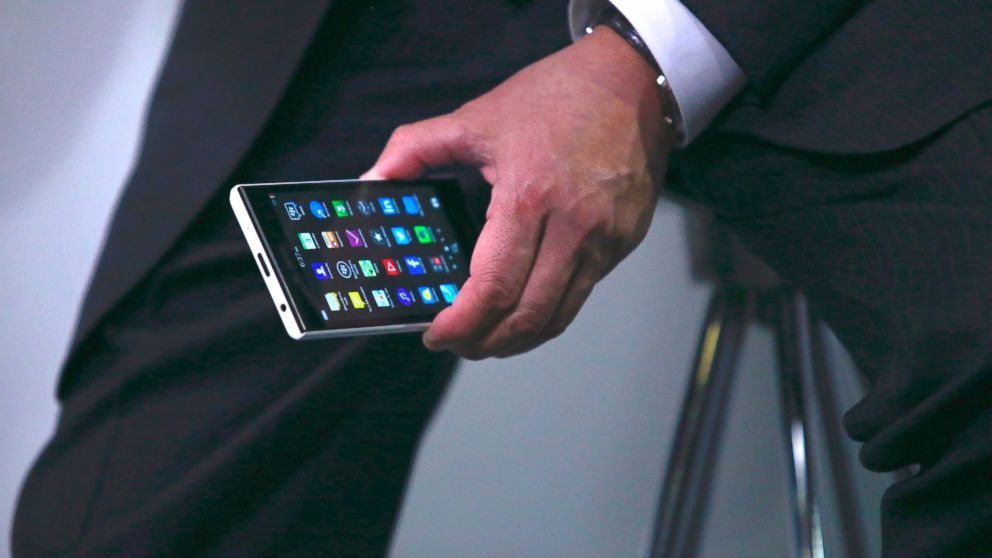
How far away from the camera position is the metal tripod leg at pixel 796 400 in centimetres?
73

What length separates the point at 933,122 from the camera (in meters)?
0.44

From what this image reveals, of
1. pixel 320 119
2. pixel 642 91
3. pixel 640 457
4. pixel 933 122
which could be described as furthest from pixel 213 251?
pixel 640 457

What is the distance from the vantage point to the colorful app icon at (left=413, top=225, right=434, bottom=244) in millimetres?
506

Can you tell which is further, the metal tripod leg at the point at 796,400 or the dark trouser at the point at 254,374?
the metal tripod leg at the point at 796,400

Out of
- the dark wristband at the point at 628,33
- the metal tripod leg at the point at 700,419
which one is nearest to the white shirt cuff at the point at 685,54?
the dark wristband at the point at 628,33

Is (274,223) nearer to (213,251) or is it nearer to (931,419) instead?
(213,251)

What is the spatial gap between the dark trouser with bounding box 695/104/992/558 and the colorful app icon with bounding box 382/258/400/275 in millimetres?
164

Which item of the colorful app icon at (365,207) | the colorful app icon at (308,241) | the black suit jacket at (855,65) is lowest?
the colorful app icon at (365,207)

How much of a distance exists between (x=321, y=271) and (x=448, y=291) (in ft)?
0.23

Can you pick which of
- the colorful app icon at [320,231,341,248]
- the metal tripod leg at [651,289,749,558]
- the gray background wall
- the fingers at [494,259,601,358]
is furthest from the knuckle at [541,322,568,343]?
the gray background wall

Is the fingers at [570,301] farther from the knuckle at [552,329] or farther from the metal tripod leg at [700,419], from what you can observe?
the metal tripod leg at [700,419]

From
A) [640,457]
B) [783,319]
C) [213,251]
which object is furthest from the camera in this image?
[640,457]

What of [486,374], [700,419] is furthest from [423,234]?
[486,374]

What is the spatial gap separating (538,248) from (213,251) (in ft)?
0.60
